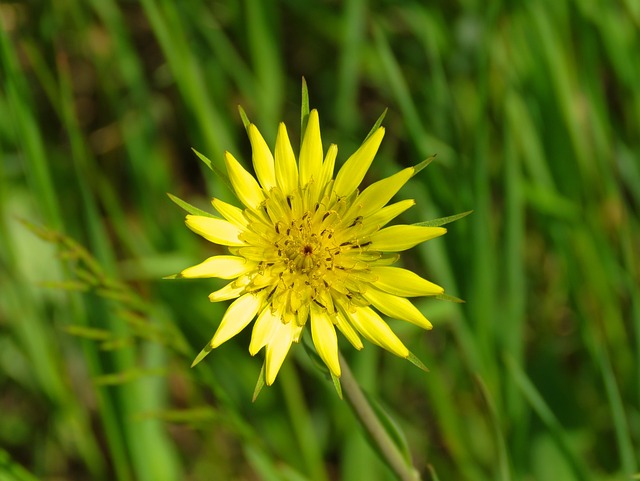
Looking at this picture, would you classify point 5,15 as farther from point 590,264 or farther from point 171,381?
point 590,264

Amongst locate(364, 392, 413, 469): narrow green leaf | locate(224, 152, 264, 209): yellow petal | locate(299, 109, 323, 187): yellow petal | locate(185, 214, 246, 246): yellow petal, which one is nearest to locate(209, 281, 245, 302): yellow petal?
locate(185, 214, 246, 246): yellow petal

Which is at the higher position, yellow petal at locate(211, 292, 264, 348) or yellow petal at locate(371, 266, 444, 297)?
yellow petal at locate(371, 266, 444, 297)

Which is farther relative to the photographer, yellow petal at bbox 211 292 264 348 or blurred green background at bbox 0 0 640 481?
blurred green background at bbox 0 0 640 481

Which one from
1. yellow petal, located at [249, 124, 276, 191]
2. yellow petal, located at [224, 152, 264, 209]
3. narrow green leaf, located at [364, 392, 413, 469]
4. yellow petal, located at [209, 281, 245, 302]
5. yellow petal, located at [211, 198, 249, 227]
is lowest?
narrow green leaf, located at [364, 392, 413, 469]

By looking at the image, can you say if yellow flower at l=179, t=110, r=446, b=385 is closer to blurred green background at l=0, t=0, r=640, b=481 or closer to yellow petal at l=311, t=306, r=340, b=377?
yellow petal at l=311, t=306, r=340, b=377

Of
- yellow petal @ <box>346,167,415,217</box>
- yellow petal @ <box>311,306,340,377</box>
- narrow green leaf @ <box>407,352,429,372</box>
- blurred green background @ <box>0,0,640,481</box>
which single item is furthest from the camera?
blurred green background @ <box>0,0,640,481</box>

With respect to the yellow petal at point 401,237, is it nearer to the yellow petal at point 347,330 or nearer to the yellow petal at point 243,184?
the yellow petal at point 347,330

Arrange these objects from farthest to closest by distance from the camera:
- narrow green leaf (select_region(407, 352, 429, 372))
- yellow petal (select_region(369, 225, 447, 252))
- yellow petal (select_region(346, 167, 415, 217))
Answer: yellow petal (select_region(346, 167, 415, 217))
yellow petal (select_region(369, 225, 447, 252))
narrow green leaf (select_region(407, 352, 429, 372))
